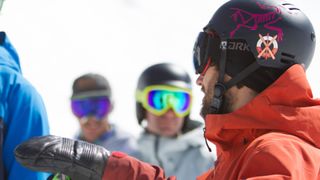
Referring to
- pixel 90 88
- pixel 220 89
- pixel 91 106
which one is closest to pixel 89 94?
pixel 90 88

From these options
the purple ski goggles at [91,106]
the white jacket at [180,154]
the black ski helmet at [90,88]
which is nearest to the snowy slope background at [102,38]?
the black ski helmet at [90,88]

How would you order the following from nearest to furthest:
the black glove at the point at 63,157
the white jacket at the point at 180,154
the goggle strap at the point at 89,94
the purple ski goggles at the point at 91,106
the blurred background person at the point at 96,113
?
1. the black glove at the point at 63,157
2. the white jacket at the point at 180,154
3. the blurred background person at the point at 96,113
4. the purple ski goggles at the point at 91,106
5. the goggle strap at the point at 89,94

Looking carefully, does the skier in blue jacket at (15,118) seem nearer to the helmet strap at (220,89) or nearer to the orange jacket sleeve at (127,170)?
the orange jacket sleeve at (127,170)

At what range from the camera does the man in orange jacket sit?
277 centimetres

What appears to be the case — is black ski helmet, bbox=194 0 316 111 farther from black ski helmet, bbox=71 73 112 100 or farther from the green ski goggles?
black ski helmet, bbox=71 73 112 100

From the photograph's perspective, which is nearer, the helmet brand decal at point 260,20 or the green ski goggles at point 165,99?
the helmet brand decal at point 260,20

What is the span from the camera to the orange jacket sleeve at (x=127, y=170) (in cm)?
342

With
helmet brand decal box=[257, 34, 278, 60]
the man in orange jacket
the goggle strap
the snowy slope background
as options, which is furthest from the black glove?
the snowy slope background

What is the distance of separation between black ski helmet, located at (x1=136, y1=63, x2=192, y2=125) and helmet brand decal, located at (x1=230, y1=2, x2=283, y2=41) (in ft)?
14.1

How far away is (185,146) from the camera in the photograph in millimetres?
6734

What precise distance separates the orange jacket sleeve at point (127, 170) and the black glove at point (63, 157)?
32mm

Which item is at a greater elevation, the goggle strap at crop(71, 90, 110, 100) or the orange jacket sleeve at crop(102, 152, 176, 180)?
the orange jacket sleeve at crop(102, 152, 176, 180)

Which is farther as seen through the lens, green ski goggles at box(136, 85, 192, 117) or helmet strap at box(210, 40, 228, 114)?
green ski goggles at box(136, 85, 192, 117)

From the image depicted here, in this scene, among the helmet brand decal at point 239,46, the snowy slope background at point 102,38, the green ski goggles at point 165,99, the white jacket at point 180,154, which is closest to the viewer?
the helmet brand decal at point 239,46
